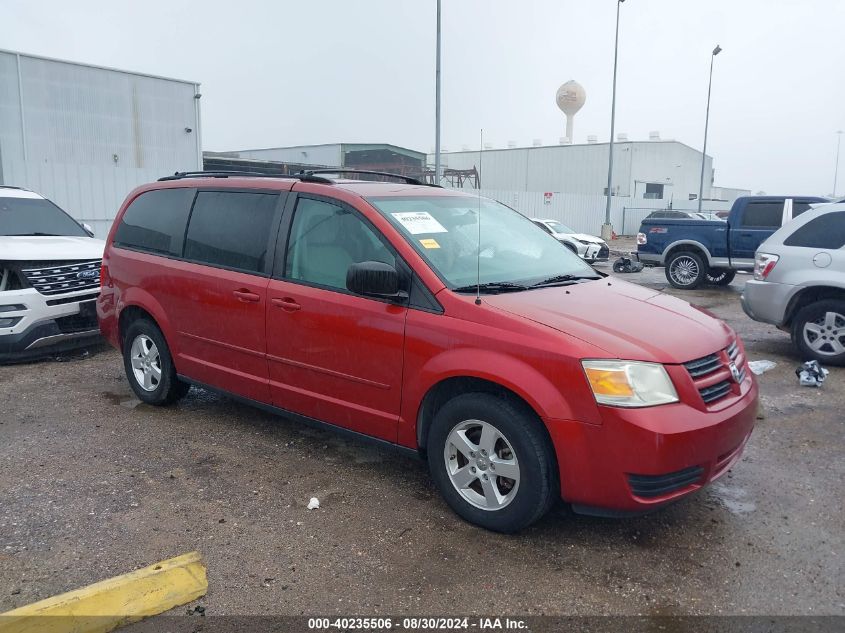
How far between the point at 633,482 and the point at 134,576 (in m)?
2.30

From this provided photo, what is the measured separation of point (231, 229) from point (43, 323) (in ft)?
10.5

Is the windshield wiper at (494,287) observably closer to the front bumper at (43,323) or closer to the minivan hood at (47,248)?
the front bumper at (43,323)

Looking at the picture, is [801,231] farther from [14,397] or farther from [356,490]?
[14,397]

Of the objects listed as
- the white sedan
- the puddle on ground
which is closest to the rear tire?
the puddle on ground

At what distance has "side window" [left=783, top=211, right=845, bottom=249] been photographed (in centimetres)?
676

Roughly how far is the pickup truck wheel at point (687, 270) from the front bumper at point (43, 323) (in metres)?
11.5

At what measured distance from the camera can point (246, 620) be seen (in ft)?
8.82

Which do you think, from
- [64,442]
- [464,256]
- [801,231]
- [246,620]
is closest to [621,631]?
[246,620]

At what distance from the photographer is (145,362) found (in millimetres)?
5301

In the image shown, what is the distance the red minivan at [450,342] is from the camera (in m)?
3.01

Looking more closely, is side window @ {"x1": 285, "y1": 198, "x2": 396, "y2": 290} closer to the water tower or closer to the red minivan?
the red minivan

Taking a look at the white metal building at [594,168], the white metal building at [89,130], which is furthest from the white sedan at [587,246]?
the white metal building at [594,168]

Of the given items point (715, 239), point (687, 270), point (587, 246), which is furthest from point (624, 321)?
point (587, 246)

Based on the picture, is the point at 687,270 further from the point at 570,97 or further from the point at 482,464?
the point at 570,97
